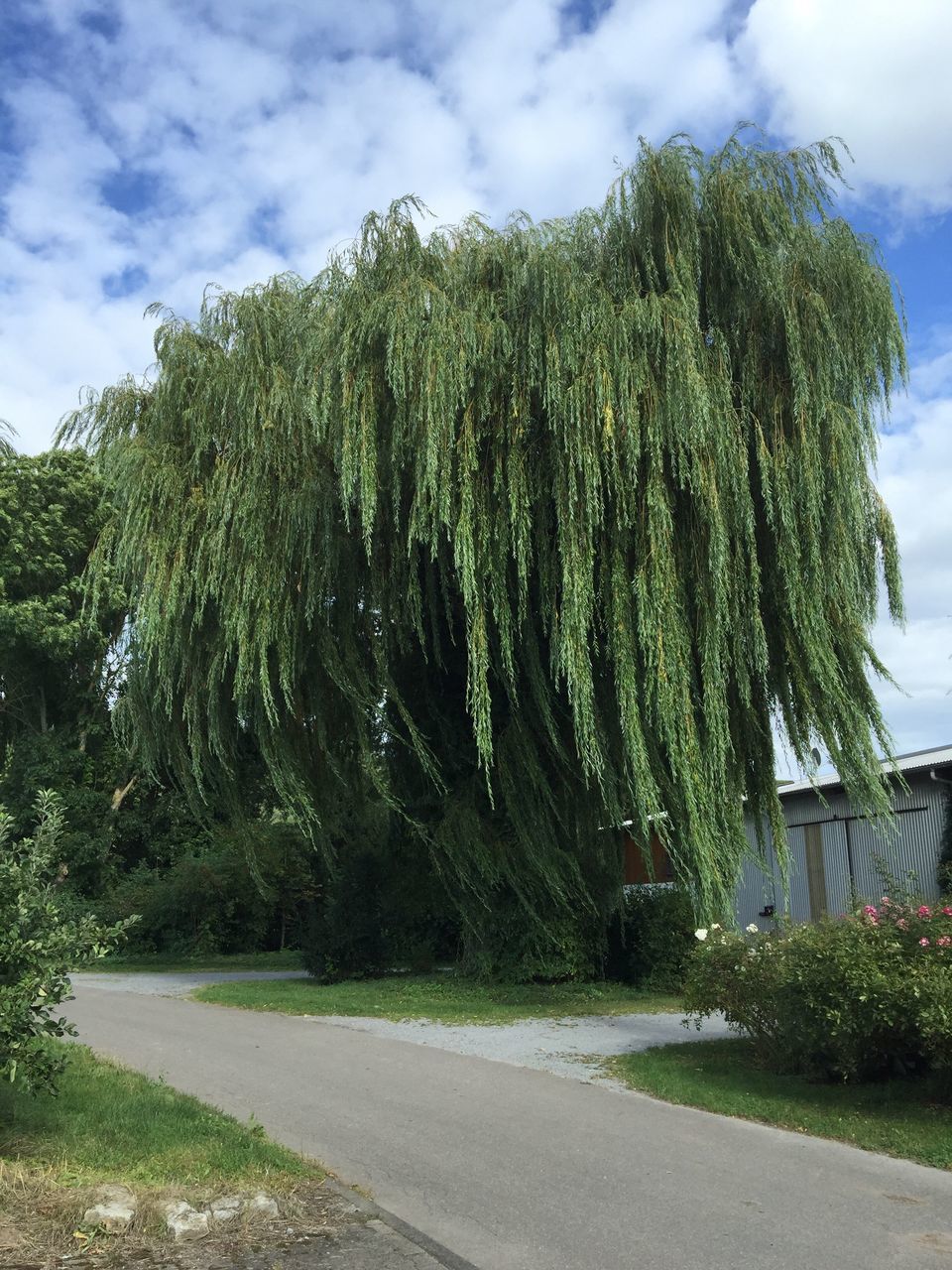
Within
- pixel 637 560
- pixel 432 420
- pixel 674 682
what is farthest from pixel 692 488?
pixel 432 420

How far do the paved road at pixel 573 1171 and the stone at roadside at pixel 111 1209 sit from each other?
1334 mm

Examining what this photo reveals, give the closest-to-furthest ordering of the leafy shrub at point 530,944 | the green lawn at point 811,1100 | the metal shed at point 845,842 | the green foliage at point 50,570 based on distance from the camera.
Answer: the green lawn at point 811,1100
the leafy shrub at point 530,944
the metal shed at point 845,842
the green foliage at point 50,570

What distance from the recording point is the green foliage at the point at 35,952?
17.7 ft

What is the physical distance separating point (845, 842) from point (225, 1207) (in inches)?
772

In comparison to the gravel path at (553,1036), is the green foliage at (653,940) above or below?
above

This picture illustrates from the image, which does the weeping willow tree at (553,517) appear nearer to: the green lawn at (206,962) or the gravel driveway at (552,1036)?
the gravel driveway at (552,1036)

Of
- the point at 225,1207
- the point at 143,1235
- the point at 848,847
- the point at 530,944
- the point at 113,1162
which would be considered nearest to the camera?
the point at 143,1235

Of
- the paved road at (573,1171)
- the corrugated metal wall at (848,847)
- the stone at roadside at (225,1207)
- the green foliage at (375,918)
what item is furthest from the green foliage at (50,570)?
the stone at roadside at (225,1207)

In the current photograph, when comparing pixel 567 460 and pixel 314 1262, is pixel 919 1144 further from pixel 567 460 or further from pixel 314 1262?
pixel 567 460

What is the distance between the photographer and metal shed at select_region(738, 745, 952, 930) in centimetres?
2028

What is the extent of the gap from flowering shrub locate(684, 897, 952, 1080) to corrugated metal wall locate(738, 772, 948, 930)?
984cm

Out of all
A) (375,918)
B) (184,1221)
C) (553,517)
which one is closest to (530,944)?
(375,918)

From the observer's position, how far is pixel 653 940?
15977 mm

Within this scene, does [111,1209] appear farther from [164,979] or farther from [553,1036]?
[164,979]
